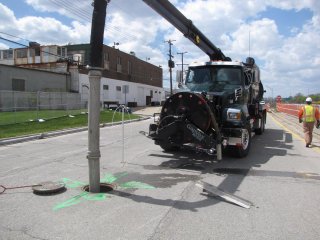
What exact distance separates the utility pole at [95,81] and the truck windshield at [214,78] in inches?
208

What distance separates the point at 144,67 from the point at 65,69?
2909 cm

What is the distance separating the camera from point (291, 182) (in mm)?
7598

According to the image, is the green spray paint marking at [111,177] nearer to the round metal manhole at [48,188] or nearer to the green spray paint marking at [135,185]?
the green spray paint marking at [135,185]

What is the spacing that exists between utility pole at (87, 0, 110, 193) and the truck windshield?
5.28 meters

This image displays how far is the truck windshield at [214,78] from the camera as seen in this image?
11.3m

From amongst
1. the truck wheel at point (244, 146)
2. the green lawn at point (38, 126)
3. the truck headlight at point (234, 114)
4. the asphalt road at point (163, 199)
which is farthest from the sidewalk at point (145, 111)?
the asphalt road at point (163, 199)

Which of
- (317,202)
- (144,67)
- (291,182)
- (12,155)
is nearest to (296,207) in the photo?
(317,202)

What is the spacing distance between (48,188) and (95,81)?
82.8 inches

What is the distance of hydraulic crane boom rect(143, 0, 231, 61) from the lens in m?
9.60

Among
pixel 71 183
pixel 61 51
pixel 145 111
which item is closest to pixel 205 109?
pixel 71 183

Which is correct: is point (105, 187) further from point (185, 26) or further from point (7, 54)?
point (7, 54)

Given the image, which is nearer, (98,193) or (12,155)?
(98,193)

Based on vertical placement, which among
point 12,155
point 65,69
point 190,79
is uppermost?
point 65,69

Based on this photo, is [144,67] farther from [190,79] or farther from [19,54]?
[190,79]
